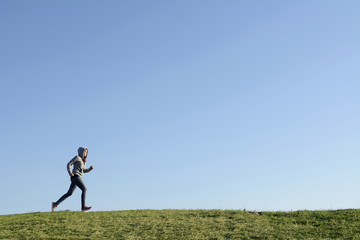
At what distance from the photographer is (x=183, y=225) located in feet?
55.3

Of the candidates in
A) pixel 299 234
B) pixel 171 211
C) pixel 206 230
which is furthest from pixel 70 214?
pixel 299 234

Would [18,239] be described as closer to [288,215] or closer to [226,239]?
[226,239]

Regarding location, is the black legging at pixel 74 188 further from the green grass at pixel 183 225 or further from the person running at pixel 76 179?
the green grass at pixel 183 225

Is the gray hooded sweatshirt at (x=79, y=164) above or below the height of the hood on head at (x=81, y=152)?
below

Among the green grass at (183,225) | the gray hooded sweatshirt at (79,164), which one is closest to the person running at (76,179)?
the gray hooded sweatshirt at (79,164)

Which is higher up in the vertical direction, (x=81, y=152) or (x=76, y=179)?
(x=81, y=152)

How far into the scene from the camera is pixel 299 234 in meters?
16.0

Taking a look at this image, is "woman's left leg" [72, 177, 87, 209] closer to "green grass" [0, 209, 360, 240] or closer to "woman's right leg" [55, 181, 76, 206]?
"woman's right leg" [55, 181, 76, 206]

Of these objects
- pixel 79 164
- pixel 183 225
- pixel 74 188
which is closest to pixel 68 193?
pixel 74 188

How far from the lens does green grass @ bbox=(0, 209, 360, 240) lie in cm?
1556

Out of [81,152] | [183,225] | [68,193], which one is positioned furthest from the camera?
[81,152]

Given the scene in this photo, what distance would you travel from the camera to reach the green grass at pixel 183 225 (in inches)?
613

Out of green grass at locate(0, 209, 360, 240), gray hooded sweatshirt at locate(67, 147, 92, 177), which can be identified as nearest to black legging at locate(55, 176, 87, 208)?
gray hooded sweatshirt at locate(67, 147, 92, 177)

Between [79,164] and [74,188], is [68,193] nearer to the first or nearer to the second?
[74,188]
